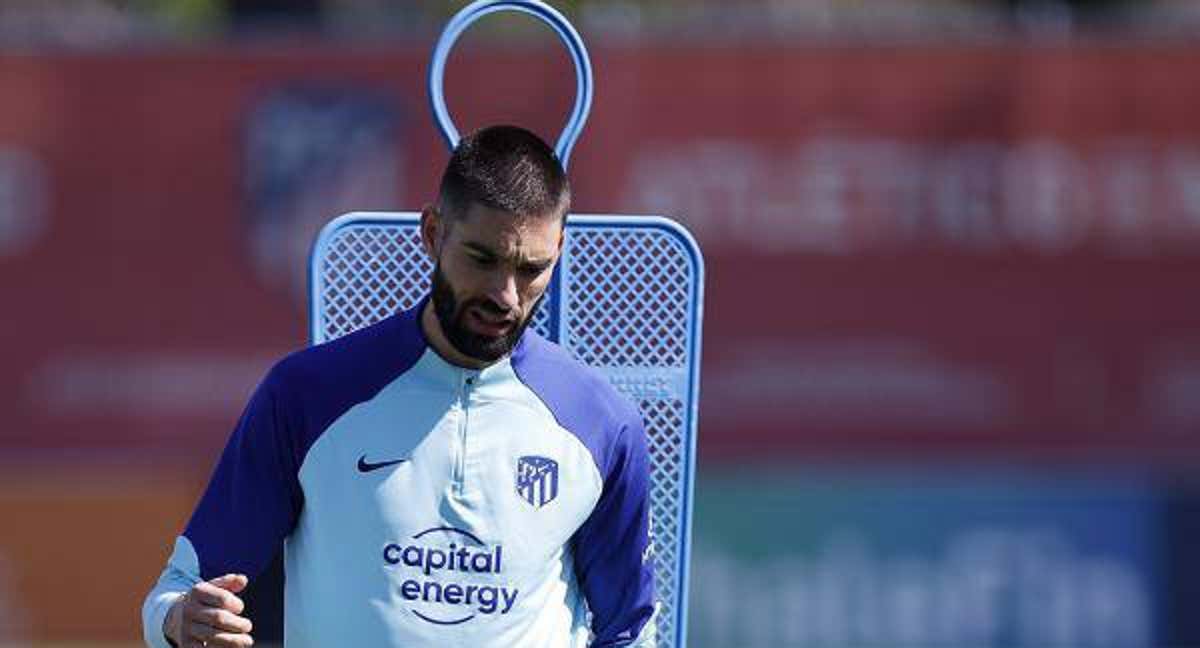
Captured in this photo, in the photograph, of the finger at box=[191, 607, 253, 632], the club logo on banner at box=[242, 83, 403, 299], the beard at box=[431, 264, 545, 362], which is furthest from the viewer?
the club logo on banner at box=[242, 83, 403, 299]

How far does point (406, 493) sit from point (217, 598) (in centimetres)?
33

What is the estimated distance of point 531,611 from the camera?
3494 mm

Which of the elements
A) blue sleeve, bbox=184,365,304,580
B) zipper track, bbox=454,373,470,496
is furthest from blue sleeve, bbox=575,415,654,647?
blue sleeve, bbox=184,365,304,580

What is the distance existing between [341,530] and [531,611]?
1.00ft

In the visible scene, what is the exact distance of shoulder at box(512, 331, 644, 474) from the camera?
139 inches

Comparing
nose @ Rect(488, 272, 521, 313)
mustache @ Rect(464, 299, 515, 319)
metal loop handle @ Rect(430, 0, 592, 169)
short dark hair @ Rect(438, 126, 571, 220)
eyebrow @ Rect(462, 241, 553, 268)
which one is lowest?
mustache @ Rect(464, 299, 515, 319)

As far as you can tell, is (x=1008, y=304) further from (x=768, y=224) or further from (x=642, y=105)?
(x=642, y=105)

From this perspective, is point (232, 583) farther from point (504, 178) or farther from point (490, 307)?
point (504, 178)

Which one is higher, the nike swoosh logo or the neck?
the neck

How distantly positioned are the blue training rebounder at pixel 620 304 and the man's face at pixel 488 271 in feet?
2.62

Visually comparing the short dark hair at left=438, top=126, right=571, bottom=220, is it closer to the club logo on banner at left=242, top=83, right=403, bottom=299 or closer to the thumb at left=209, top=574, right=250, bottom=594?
the thumb at left=209, top=574, right=250, bottom=594

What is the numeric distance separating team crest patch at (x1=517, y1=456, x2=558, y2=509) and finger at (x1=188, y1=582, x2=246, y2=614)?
0.46 m

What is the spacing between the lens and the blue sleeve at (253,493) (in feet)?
11.3

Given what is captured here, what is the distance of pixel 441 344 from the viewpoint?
3.47 m
